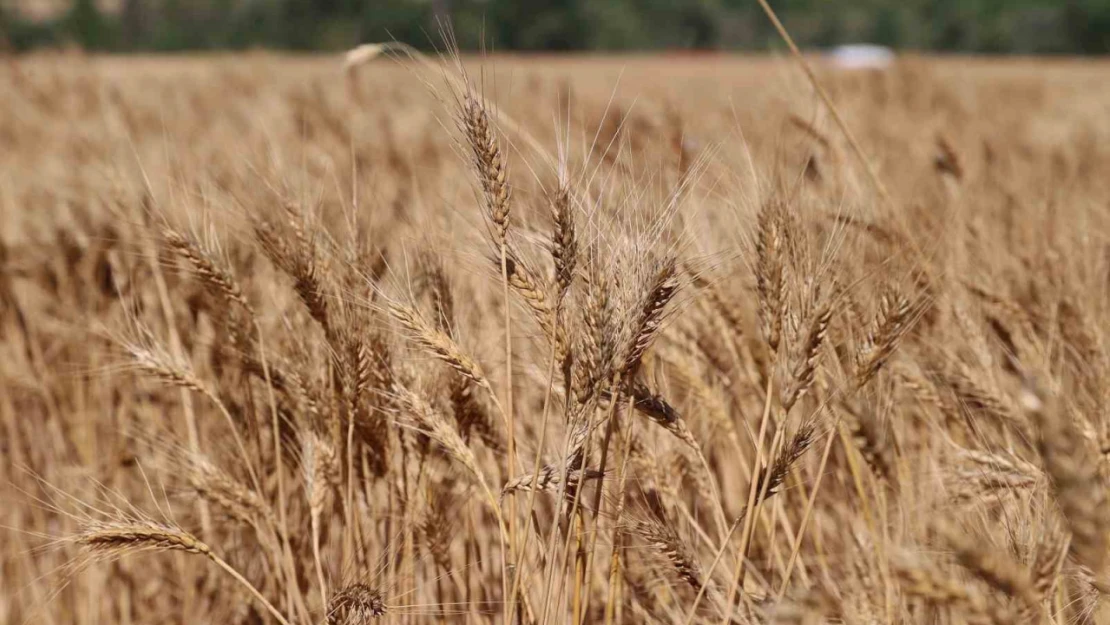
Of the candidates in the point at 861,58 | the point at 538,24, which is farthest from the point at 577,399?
the point at 538,24

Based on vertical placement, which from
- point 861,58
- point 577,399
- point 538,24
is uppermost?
point 538,24

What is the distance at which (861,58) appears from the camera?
106ft

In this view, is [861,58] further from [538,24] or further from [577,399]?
[577,399]

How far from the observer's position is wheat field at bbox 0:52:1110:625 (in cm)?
87

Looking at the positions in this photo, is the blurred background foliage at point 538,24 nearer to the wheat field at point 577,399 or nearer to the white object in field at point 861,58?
the white object in field at point 861,58

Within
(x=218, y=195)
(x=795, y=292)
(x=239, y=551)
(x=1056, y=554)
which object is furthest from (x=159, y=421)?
(x=1056, y=554)

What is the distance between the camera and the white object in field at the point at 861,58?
24.0 ft

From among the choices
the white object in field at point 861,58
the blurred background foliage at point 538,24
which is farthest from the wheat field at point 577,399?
the blurred background foliage at point 538,24

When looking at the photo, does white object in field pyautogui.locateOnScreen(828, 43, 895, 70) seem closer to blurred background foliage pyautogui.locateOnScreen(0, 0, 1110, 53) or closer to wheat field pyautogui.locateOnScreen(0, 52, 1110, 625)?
blurred background foliage pyautogui.locateOnScreen(0, 0, 1110, 53)

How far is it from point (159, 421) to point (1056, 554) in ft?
5.16

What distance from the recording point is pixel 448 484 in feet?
4.50

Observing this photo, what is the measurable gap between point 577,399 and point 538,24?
4165 cm

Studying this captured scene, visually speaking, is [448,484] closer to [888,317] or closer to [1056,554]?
[888,317]

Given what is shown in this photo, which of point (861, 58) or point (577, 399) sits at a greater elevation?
point (861, 58)
